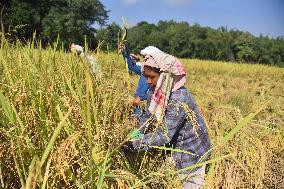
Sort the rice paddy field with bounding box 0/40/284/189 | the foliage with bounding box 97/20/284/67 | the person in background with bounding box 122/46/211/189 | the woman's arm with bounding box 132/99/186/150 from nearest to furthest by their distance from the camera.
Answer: the rice paddy field with bounding box 0/40/284/189 < the woman's arm with bounding box 132/99/186/150 < the person in background with bounding box 122/46/211/189 < the foliage with bounding box 97/20/284/67

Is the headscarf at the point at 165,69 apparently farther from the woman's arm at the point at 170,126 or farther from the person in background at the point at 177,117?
the woman's arm at the point at 170,126

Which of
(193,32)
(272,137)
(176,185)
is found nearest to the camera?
(176,185)

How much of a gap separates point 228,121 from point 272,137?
1.41 feet

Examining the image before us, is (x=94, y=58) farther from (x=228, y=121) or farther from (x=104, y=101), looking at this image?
(x=228, y=121)

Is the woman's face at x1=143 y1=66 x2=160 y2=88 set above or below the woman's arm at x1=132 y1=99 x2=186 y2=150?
above

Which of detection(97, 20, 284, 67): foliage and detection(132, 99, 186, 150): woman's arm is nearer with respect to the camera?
detection(132, 99, 186, 150): woman's arm

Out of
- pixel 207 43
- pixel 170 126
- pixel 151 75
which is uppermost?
pixel 151 75

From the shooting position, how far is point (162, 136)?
2.25m

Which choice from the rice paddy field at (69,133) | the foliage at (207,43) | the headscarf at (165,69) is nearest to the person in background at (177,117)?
the headscarf at (165,69)

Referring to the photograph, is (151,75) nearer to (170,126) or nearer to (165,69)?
(165,69)

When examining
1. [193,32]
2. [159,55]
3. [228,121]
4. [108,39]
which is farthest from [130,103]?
[193,32]

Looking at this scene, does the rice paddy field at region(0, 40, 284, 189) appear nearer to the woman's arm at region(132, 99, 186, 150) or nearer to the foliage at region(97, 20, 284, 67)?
the woman's arm at region(132, 99, 186, 150)

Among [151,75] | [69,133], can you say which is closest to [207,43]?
[151,75]

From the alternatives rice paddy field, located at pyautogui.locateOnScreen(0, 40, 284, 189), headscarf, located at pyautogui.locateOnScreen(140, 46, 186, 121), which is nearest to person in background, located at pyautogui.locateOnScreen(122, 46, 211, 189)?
headscarf, located at pyautogui.locateOnScreen(140, 46, 186, 121)
